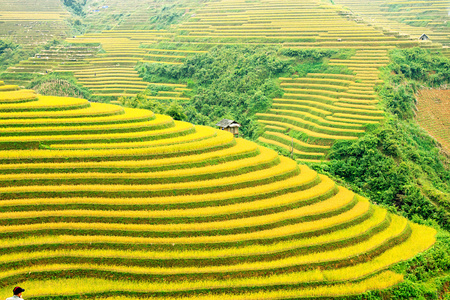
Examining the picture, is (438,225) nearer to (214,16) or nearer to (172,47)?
(172,47)

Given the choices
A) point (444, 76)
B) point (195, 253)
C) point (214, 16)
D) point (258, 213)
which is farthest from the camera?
point (214, 16)

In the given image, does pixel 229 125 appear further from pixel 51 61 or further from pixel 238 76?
pixel 51 61

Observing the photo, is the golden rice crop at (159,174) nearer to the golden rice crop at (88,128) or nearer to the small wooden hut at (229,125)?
the golden rice crop at (88,128)

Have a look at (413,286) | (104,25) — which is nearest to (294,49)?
(413,286)

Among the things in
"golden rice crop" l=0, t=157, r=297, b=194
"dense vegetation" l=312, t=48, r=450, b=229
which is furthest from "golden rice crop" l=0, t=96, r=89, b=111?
"dense vegetation" l=312, t=48, r=450, b=229

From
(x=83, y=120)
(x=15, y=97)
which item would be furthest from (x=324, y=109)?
(x=15, y=97)

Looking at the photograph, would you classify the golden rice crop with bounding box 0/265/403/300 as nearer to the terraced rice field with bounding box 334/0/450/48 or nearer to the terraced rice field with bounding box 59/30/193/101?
the terraced rice field with bounding box 59/30/193/101
